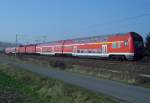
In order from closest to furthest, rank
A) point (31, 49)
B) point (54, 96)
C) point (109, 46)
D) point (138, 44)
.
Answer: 1. point (54, 96)
2. point (138, 44)
3. point (109, 46)
4. point (31, 49)

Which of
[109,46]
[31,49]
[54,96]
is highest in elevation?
[31,49]

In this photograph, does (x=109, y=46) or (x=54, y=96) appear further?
(x=109, y=46)

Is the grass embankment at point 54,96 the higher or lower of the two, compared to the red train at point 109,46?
lower

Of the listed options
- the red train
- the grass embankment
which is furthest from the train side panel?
the grass embankment

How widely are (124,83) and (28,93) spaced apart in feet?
Answer: 17.8

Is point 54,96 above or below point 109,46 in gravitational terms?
below

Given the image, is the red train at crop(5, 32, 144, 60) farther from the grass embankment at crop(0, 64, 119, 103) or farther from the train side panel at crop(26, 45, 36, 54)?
the train side panel at crop(26, 45, 36, 54)

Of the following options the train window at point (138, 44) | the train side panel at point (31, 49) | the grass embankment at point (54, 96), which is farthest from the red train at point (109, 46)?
the train side panel at point (31, 49)

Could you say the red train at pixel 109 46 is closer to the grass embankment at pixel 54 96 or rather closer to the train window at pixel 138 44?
the train window at pixel 138 44

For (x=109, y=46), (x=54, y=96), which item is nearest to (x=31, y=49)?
(x=109, y=46)

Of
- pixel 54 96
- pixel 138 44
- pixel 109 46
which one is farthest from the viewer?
pixel 109 46

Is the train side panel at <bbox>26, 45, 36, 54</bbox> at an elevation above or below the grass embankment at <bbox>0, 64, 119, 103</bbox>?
above

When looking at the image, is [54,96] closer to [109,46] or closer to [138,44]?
[138,44]

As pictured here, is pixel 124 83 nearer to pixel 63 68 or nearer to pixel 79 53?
pixel 63 68
